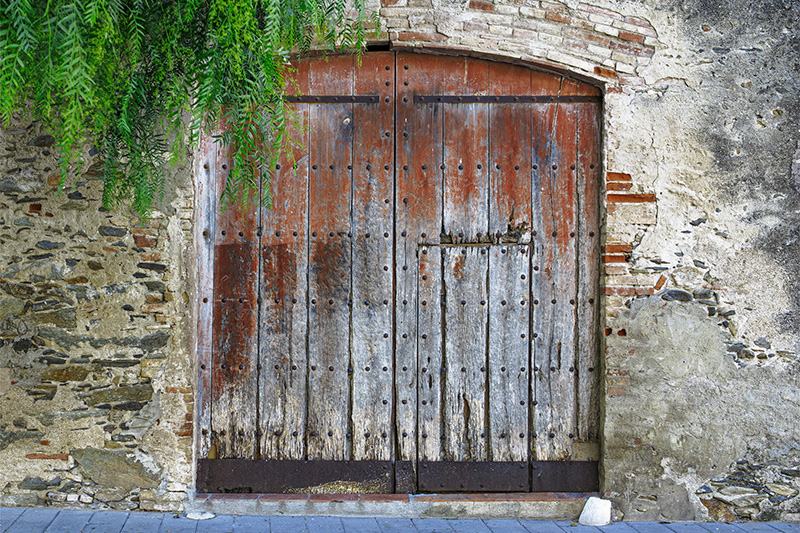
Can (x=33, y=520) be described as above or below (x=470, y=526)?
above

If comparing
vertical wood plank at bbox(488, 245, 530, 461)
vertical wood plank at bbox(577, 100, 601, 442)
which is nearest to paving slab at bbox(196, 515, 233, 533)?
vertical wood plank at bbox(488, 245, 530, 461)

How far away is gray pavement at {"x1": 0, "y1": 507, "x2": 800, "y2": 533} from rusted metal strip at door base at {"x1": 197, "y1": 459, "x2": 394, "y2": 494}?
0.17 m

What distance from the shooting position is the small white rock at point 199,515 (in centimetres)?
310

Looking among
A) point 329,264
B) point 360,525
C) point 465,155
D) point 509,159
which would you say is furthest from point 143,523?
point 509,159

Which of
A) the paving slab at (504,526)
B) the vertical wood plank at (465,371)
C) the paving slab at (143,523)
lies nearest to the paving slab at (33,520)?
the paving slab at (143,523)

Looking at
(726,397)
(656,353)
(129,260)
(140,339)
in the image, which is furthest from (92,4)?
(726,397)

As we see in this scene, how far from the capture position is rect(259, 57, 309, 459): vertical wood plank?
10.8 ft

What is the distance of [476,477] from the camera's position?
3.30 metres

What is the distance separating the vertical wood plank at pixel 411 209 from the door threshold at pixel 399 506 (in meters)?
0.25

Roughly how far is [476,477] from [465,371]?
0.57 meters

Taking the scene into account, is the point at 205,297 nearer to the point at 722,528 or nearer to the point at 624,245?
the point at 624,245

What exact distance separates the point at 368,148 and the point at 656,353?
1857 mm

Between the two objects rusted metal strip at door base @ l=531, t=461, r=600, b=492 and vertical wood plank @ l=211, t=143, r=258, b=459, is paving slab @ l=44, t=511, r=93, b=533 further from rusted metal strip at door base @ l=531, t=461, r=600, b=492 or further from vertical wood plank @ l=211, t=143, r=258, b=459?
rusted metal strip at door base @ l=531, t=461, r=600, b=492

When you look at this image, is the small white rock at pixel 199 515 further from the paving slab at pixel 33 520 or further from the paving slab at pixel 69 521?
the paving slab at pixel 33 520
